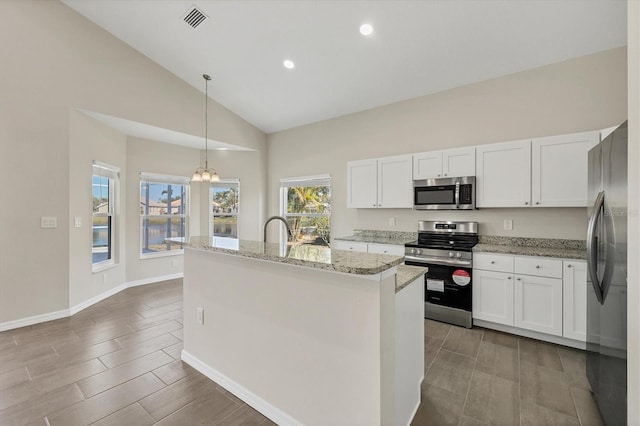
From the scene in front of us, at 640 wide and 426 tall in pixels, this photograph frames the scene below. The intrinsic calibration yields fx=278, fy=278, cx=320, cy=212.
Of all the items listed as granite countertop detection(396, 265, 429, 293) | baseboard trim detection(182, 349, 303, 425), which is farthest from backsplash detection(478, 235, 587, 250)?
baseboard trim detection(182, 349, 303, 425)

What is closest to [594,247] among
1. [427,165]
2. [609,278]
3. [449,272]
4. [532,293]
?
[609,278]

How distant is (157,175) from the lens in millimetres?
5230

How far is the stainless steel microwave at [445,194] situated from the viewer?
3.43 metres

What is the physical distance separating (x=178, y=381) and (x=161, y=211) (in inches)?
157

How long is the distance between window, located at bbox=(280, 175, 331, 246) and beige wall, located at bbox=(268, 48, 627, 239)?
20 cm

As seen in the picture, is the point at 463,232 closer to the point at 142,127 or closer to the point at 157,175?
the point at 142,127

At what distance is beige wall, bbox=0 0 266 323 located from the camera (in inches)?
124

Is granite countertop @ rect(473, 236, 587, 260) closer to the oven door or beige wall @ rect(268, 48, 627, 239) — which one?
beige wall @ rect(268, 48, 627, 239)

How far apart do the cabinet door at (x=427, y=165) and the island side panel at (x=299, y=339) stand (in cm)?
272

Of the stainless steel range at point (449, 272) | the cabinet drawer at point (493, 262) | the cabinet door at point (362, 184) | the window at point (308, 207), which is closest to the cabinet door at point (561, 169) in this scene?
the cabinet drawer at point (493, 262)

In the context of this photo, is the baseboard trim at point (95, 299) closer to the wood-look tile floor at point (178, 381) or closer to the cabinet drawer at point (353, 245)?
the wood-look tile floor at point (178, 381)

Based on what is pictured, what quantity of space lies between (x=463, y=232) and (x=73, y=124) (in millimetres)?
5278
